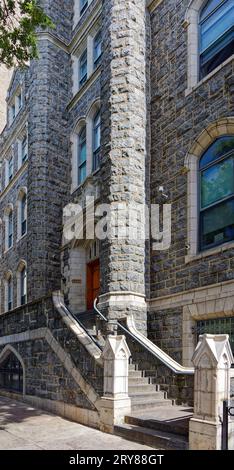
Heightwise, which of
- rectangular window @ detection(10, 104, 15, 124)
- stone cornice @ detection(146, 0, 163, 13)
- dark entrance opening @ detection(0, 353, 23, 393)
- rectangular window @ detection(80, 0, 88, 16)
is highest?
rectangular window @ detection(80, 0, 88, 16)

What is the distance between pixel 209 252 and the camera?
10.9 meters

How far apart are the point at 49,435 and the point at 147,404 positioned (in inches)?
78.7

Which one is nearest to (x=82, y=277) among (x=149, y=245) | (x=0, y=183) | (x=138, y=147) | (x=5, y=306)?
(x=149, y=245)

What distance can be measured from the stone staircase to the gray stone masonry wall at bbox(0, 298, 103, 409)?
94 centimetres

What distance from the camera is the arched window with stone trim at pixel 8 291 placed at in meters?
24.2

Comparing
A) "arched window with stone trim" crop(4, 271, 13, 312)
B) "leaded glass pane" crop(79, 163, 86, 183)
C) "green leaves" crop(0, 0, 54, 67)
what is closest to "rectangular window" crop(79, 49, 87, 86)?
"leaded glass pane" crop(79, 163, 86, 183)

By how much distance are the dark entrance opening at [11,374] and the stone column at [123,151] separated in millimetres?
A: 3989

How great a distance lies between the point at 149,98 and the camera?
14.0m

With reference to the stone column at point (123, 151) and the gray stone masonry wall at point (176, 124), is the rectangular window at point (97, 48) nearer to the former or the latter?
the stone column at point (123, 151)

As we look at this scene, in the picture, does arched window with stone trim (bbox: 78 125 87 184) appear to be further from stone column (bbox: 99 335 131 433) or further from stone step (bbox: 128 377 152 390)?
stone column (bbox: 99 335 131 433)

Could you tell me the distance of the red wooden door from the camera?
1644 centimetres

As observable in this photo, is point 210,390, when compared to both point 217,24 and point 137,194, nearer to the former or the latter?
point 137,194

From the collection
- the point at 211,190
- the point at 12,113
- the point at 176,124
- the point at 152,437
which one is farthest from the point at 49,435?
the point at 12,113
